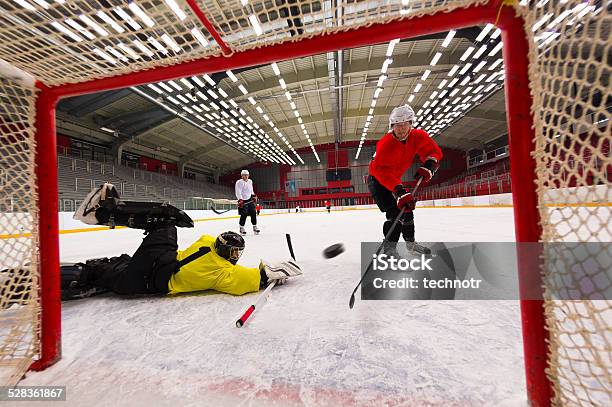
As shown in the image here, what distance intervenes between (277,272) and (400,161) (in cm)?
147

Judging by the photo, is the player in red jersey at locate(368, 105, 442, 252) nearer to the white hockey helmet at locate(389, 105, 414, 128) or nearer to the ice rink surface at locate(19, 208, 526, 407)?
the white hockey helmet at locate(389, 105, 414, 128)

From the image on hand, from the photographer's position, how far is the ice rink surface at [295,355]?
751 millimetres

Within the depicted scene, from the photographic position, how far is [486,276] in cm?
165

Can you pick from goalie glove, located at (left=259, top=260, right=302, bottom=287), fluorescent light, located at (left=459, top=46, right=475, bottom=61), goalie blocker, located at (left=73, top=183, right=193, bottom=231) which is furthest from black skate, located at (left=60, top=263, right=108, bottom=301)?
fluorescent light, located at (left=459, top=46, right=475, bottom=61)

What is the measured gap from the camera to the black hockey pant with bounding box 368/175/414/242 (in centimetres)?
231

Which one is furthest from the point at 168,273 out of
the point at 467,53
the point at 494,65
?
the point at 494,65

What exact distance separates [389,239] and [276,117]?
17539 millimetres

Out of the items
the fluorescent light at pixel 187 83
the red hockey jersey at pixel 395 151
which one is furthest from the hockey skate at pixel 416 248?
the fluorescent light at pixel 187 83

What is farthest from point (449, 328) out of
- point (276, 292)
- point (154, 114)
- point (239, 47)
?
point (154, 114)

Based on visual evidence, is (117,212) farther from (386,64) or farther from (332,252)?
(386,64)

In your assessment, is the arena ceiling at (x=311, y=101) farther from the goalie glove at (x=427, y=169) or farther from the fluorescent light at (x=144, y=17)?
the fluorescent light at (x=144, y=17)

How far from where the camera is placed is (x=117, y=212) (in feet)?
6.01

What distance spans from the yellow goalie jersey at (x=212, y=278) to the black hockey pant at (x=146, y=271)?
2.5 inches

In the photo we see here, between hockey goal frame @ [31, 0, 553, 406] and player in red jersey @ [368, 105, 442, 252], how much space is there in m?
Answer: 1.43
